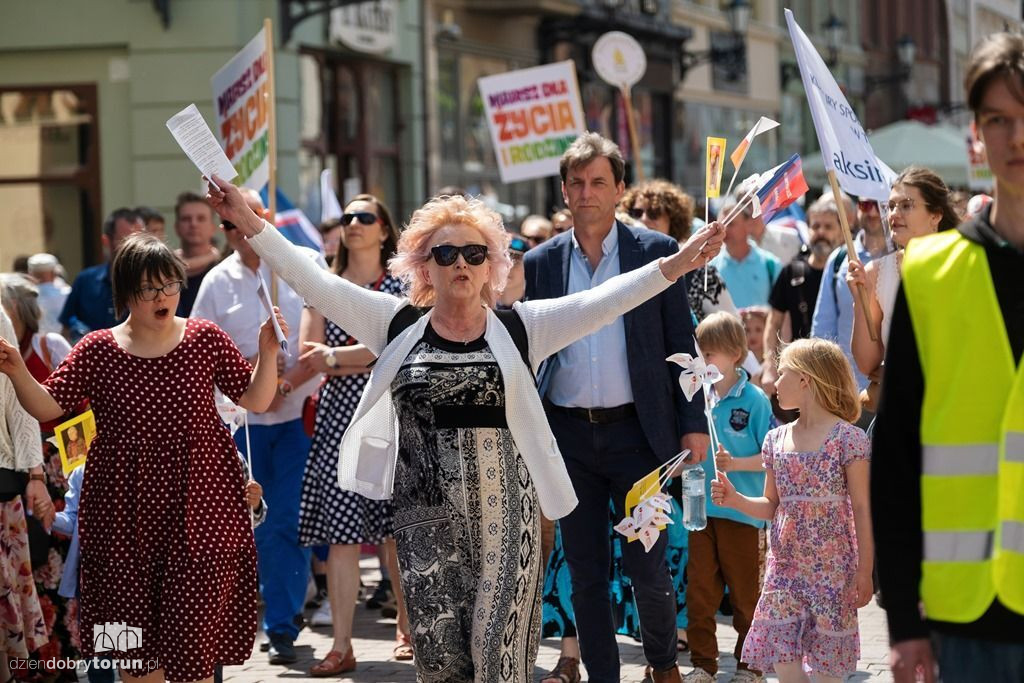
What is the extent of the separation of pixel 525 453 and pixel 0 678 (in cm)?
272

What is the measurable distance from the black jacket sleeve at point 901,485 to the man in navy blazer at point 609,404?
9.52ft

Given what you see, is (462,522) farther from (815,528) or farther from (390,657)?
(390,657)

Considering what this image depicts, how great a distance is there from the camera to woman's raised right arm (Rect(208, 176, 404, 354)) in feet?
17.1

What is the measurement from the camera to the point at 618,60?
43.2ft

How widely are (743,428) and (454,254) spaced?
2322 mm

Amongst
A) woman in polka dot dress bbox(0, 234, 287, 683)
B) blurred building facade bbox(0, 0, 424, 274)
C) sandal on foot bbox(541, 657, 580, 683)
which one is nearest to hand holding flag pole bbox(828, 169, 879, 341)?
sandal on foot bbox(541, 657, 580, 683)

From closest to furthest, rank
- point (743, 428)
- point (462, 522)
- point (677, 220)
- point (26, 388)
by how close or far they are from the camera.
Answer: point (462, 522) < point (26, 388) < point (743, 428) < point (677, 220)

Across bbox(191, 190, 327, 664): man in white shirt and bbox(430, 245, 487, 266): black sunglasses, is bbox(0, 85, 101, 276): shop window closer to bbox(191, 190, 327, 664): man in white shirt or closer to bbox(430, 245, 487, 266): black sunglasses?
bbox(191, 190, 327, 664): man in white shirt

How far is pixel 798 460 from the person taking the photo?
19.1 ft

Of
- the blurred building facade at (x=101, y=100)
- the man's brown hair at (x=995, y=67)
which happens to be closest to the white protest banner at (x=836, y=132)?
the man's brown hair at (x=995, y=67)

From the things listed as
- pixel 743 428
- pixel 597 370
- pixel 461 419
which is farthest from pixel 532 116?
pixel 461 419

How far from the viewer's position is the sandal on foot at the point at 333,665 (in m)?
7.21

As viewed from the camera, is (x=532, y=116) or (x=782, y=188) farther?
(x=532, y=116)

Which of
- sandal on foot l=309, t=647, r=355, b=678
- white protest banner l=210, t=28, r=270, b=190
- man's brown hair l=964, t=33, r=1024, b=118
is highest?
white protest banner l=210, t=28, r=270, b=190
